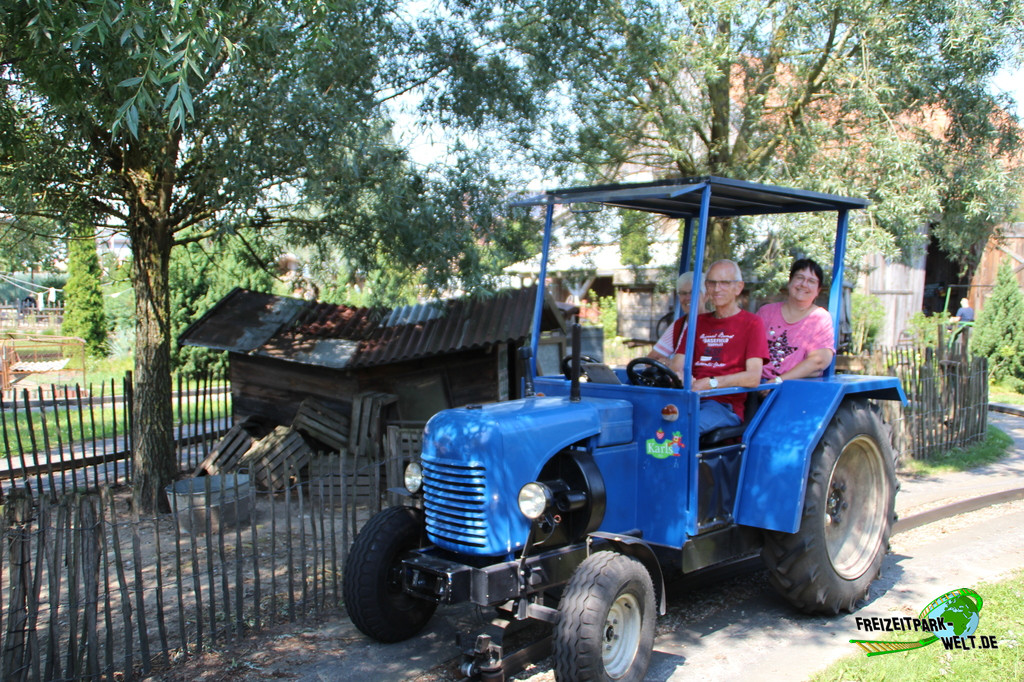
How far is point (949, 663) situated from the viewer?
4.28 m

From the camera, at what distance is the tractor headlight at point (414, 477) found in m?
4.56

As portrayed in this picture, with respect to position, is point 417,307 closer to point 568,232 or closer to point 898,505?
point 568,232

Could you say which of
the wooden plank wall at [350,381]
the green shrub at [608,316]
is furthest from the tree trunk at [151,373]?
the green shrub at [608,316]

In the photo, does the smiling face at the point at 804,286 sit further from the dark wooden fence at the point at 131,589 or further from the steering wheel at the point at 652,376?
the dark wooden fence at the point at 131,589

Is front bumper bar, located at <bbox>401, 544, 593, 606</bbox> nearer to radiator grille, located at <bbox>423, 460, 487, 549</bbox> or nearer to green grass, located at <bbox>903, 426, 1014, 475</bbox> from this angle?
radiator grille, located at <bbox>423, 460, 487, 549</bbox>

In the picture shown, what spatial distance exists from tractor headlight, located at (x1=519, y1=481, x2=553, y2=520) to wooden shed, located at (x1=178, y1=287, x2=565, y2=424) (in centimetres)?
510

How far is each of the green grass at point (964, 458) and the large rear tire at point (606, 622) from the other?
6195 millimetres

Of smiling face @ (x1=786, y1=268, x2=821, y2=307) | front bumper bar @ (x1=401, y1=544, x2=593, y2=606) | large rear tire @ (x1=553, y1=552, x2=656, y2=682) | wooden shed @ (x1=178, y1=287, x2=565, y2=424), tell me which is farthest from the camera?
wooden shed @ (x1=178, y1=287, x2=565, y2=424)

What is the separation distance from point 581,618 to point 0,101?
5660 millimetres

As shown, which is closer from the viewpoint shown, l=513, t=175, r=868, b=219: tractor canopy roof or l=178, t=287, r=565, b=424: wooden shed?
l=513, t=175, r=868, b=219: tractor canopy roof

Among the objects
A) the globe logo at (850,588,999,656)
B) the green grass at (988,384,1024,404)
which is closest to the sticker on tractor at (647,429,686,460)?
the globe logo at (850,588,999,656)

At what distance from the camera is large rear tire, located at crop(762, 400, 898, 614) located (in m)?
4.84

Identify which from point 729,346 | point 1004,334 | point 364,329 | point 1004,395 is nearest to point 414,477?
point 729,346

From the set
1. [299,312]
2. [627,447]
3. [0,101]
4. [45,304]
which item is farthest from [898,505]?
[45,304]
